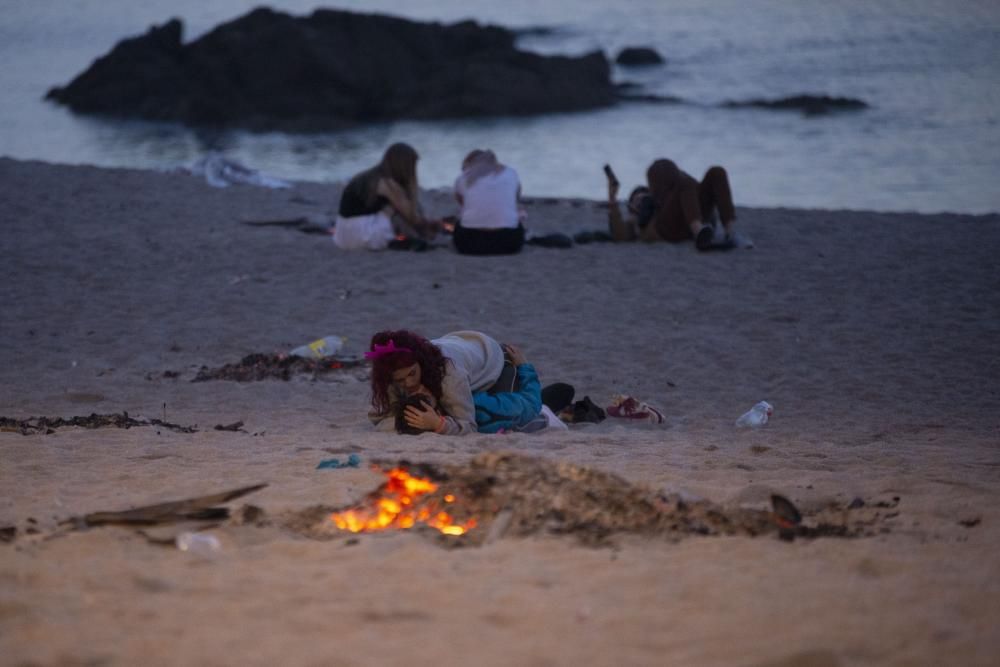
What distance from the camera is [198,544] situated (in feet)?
13.6

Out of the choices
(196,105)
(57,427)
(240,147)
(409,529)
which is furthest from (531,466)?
(196,105)

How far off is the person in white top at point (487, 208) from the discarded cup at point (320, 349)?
3340 mm

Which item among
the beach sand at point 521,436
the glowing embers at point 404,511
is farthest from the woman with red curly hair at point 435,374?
the glowing embers at point 404,511

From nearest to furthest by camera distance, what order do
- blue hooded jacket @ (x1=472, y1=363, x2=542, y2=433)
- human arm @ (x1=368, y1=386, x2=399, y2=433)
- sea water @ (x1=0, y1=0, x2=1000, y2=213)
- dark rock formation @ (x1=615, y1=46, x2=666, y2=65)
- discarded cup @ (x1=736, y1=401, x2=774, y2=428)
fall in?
human arm @ (x1=368, y1=386, x2=399, y2=433) < blue hooded jacket @ (x1=472, y1=363, x2=542, y2=433) < discarded cup @ (x1=736, y1=401, x2=774, y2=428) < sea water @ (x1=0, y1=0, x2=1000, y2=213) < dark rock formation @ (x1=615, y1=46, x2=666, y2=65)

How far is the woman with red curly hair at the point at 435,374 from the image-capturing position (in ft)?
19.8

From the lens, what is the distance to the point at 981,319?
986 centimetres

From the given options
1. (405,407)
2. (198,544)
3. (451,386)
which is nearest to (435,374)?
(451,386)

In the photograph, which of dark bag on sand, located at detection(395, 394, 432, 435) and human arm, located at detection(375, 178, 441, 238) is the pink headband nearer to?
dark bag on sand, located at detection(395, 394, 432, 435)

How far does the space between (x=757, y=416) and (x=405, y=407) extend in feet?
7.27

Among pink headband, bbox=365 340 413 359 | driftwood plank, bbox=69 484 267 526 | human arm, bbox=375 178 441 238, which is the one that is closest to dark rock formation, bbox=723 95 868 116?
human arm, bbox=375 178 441 238

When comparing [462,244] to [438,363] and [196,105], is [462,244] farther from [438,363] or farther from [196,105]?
[196,105]

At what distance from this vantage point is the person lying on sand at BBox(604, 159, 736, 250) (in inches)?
490

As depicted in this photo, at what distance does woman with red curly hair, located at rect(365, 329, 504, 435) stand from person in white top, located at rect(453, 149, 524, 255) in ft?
18.5

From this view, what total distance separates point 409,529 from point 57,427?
3059 mm
